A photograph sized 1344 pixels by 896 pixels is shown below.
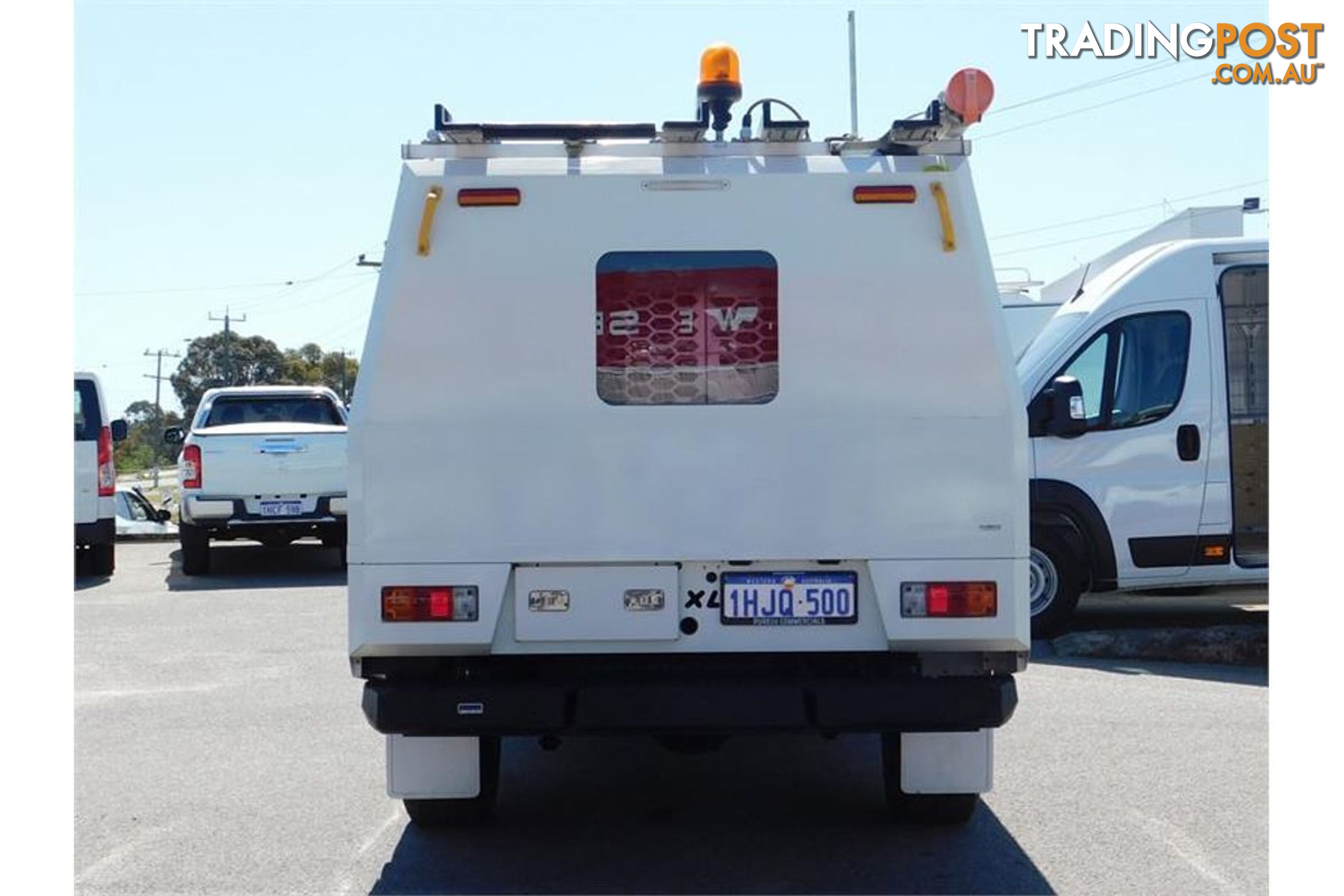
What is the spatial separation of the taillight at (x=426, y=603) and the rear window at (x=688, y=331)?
84cm

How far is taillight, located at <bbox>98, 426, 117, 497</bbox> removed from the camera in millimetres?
16031

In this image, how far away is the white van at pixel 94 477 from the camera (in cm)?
1593

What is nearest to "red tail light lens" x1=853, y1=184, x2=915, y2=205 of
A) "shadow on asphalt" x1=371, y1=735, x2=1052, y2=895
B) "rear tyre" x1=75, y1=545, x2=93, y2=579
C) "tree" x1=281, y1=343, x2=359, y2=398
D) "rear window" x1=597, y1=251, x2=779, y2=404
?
"rear window" x1=597, y1=251, x2=779, y2=404

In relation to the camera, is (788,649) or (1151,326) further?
(1151,326)

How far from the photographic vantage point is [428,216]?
525 cm

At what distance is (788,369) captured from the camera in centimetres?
526

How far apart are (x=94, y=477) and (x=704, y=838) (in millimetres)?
11708

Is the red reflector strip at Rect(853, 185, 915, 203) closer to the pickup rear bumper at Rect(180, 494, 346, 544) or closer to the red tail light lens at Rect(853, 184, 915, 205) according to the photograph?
the red tail light lens at Rect(853, 184, 915, 205)

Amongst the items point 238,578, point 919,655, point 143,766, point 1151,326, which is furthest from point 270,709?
point 238,578

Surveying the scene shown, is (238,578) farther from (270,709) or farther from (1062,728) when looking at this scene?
(1062,728)

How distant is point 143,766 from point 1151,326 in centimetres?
707

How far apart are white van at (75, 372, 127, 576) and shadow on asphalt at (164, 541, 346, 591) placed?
80cm

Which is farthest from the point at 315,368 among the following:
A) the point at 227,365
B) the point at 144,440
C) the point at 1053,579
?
the point at 1053,579

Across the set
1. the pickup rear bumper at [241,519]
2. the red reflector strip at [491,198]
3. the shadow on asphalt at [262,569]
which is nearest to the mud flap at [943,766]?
the red reflector strip at [491,198]
